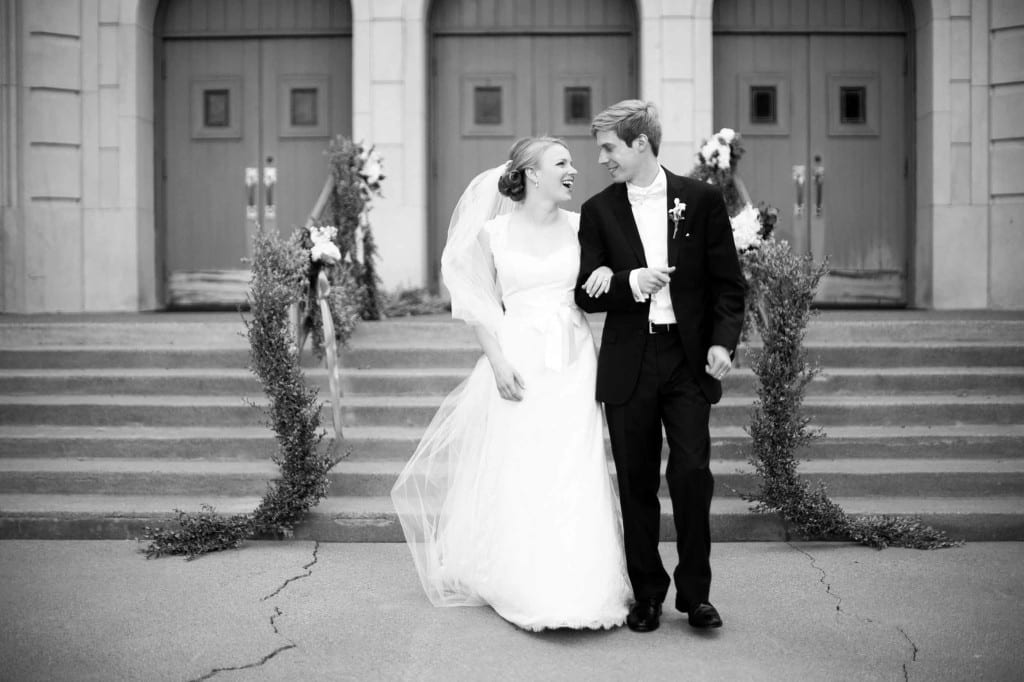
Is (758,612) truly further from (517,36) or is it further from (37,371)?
(517,36)

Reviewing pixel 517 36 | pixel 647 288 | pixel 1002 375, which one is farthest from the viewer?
pixel 517 36

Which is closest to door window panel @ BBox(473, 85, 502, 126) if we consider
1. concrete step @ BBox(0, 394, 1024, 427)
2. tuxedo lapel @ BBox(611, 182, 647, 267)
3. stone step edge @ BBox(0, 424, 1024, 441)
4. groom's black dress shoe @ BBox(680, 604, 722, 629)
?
concrete step @ BBox(0, 394, 1024, 427)

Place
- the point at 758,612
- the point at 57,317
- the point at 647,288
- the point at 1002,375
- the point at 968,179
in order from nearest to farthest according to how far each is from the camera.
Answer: the point at 647,288 → the point at 758,612 → the point at 1002,375 → the point at 57,317 → the point at 968,179

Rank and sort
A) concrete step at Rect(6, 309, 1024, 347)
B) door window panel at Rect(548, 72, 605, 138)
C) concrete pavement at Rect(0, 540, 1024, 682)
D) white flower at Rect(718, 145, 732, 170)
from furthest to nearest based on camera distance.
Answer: door window panel at Rect(548, 72, 605, 138), white flower at Rect(718, 145, 732, 170), concrete step at Rect(6, 309, 1024, 347), concrete pavement at Rect(0, 540, 1024, 682)

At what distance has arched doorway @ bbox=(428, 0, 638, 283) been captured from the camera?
11.8 metres

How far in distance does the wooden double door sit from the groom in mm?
7774

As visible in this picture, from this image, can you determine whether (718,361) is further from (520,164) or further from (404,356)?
(404,356)

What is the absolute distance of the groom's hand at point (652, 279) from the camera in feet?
14.6

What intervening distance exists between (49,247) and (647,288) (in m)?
8.80

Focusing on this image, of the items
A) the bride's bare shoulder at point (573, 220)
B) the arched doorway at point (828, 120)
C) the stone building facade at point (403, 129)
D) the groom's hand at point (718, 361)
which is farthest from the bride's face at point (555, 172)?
the arched doorway at point (828, 120)

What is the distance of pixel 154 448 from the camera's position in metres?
7.28

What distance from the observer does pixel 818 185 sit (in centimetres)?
1173

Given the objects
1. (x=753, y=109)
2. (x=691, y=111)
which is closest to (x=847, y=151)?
(x=753, y=109)

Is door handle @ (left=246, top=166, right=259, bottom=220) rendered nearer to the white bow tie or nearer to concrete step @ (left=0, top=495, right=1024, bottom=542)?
concrete step @ (left=0, top=495, right=1024, bottom=542)
